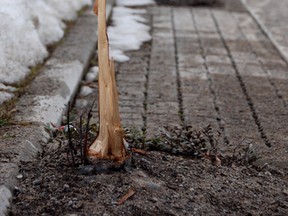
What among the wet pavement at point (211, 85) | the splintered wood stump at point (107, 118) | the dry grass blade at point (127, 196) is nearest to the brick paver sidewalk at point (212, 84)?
the wet pavement at point (211, 85)

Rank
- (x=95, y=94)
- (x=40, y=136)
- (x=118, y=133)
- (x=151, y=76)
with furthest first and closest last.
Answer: (x=151, y=76) < (x=95, y=94) < (x=40, y=136) < (x=118, y=133)

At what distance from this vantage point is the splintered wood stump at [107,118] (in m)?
3.19

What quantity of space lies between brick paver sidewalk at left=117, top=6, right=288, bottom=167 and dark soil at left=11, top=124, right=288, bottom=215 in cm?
67

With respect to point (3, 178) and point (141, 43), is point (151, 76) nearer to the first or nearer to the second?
point (141, 43)

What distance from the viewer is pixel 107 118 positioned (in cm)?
321

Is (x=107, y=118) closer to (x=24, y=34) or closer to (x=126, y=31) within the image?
(x=24, y=34)

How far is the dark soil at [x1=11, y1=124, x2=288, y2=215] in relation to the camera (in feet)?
9.37

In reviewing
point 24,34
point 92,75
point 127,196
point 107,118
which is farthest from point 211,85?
point 127,196

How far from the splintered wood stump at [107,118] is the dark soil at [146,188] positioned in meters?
0.07

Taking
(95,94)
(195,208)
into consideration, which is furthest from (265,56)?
(195,208)

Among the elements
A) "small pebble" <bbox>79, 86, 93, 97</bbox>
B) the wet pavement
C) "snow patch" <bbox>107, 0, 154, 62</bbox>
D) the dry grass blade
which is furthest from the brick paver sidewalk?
the dry grass blade

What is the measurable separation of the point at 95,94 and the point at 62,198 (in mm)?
2265

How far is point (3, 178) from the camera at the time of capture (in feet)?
9.95

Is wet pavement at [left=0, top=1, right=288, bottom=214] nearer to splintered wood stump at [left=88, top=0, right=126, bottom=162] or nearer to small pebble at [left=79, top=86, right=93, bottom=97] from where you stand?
small pebble at [left=79, top=86, right=93, bottom=97]
